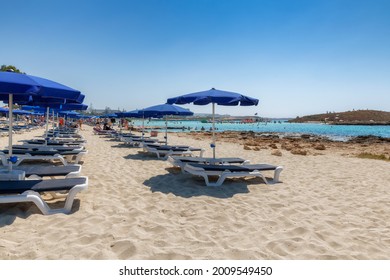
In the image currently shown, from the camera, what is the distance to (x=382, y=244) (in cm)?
331

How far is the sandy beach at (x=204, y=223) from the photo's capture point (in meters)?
3.01

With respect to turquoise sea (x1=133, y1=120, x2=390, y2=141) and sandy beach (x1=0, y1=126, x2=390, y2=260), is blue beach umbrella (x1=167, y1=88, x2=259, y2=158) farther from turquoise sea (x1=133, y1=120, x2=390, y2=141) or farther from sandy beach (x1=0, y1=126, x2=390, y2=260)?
turquoise sea (x1=133, y1=120, x2=390, y2=141)

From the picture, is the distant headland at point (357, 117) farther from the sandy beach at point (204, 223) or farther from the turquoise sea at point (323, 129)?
the sandy beach at point (204, 223)

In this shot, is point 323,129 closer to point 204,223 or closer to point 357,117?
point 357,117

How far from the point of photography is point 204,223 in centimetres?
384

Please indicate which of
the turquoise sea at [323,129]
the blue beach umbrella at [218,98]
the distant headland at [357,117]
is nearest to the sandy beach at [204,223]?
the blue beach umbrella at [218,98]

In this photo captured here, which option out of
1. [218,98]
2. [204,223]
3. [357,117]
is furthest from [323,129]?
[204,223]

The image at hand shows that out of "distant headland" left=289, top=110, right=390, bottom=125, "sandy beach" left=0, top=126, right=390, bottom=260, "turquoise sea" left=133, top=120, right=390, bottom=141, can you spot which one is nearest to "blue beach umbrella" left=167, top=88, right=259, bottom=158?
"sandy beach" left=0, top=126, right=390, bottom=260

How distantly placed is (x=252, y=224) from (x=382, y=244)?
1.55 meters

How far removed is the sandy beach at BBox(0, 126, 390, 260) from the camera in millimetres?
3006
